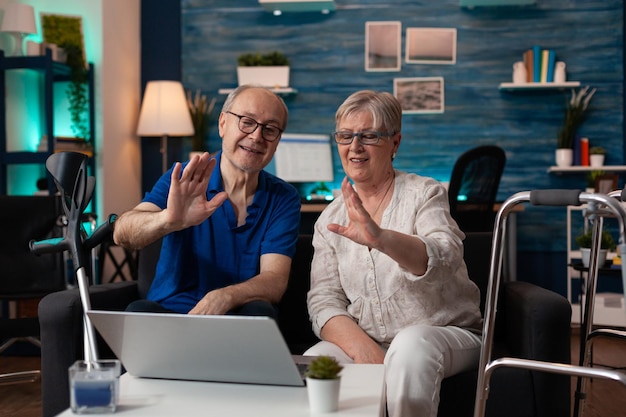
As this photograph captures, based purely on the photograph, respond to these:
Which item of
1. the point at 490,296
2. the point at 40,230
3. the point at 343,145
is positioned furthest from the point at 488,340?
the point at 40,230

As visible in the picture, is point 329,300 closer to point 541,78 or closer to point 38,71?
point 38,71

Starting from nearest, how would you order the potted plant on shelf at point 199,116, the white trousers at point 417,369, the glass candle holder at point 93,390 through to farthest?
the glass candle holder at point 93,390, the white trousers at point 417,369, the potted plant on shelf at point 199,116

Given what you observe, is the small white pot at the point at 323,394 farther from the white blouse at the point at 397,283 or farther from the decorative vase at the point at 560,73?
the decorative vase at the point at 560,73

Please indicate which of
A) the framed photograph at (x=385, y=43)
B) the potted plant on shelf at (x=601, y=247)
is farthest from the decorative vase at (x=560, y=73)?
the potted plant on shelf at (x=601, y=247)

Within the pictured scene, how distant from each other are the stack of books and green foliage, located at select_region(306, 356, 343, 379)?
4549 mm

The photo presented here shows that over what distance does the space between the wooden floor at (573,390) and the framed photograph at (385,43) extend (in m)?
2.45

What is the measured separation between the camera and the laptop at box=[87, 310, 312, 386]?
1.46 metres

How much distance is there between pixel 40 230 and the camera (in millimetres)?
3678

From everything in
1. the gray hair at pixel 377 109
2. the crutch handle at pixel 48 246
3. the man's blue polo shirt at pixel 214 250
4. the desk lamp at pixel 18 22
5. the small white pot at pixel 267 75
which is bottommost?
the man's blue polo shirt at pixel 214 250

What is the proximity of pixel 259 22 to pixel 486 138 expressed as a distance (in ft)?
6.20

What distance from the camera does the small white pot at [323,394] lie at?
4.67ft

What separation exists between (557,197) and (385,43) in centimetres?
435

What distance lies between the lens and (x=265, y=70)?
18.9 ft

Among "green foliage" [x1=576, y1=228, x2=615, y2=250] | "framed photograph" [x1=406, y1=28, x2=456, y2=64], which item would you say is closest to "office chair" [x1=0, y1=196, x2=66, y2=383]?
"green foliage" [x1=576, y1=228, x2=615, y2=250]
